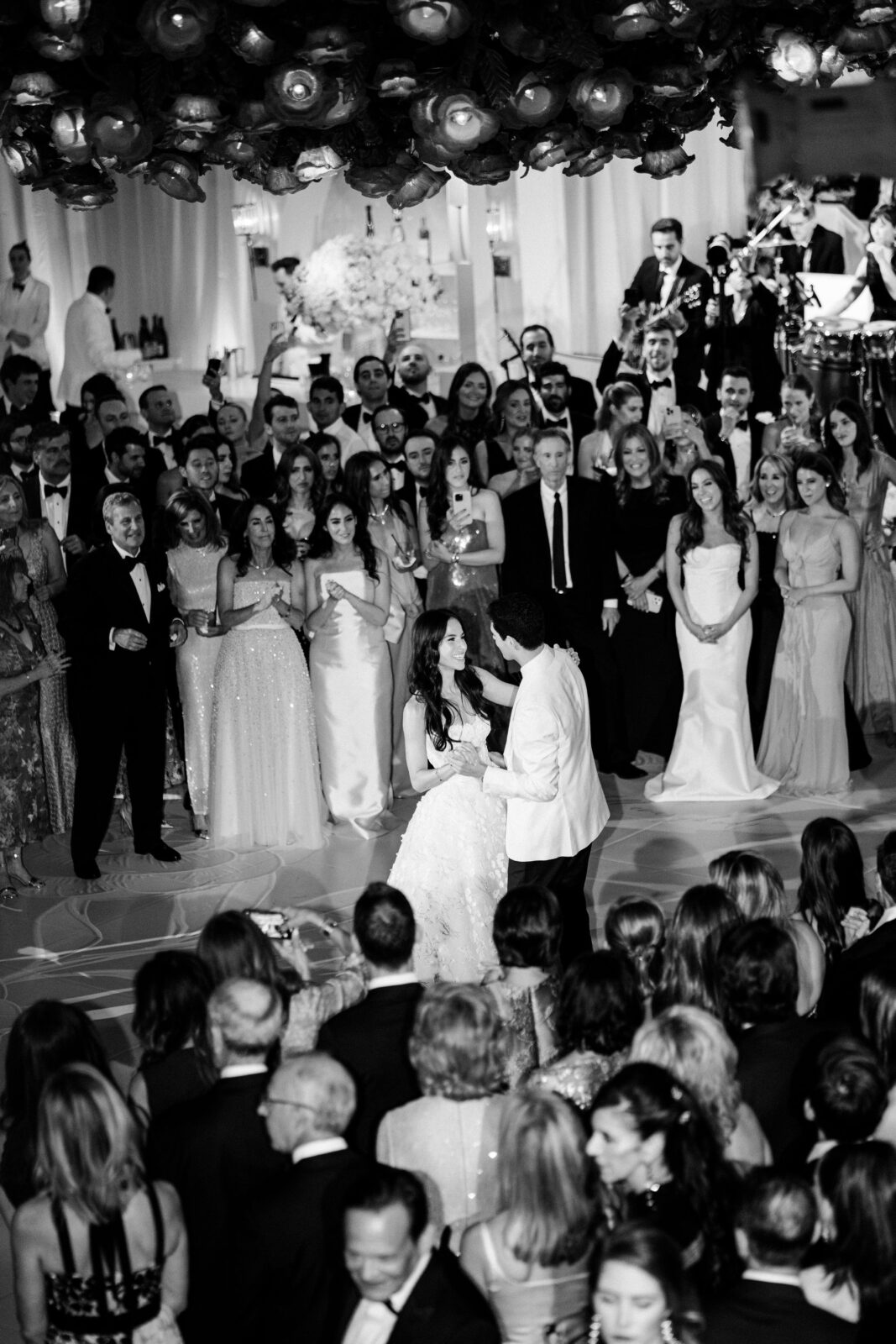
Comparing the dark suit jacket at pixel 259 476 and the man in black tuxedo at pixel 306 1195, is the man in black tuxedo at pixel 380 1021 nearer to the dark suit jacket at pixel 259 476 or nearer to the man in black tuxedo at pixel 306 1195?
the man in black tuxedo at pixel 306 1195

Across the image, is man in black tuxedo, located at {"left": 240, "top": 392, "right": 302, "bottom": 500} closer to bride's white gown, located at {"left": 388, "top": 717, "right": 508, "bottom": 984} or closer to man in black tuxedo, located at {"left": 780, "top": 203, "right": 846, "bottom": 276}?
bride's white gown, located at {"left": 388, "top": 717, "right": 508, "bottom": 984}

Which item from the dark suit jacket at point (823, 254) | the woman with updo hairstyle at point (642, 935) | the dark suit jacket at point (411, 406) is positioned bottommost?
the woman with updo hairstyle at point (642, 935)

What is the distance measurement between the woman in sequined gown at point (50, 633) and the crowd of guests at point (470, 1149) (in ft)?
12.9

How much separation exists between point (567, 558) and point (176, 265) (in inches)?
328

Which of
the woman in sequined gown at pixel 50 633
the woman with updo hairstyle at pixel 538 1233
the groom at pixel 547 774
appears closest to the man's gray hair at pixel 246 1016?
the woman with updo hairstyle at pixel 538 1233

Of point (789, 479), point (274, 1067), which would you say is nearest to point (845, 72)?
point (789, 479)

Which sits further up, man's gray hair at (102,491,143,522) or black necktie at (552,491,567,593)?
man's gray hair at (102,491,143,522)

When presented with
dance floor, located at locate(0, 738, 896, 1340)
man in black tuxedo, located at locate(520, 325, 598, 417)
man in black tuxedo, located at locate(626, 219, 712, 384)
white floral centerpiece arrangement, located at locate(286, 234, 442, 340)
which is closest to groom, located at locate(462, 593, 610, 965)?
dance floor, located at locate(0, 738, 896, 1340)

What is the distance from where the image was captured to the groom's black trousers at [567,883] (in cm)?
553

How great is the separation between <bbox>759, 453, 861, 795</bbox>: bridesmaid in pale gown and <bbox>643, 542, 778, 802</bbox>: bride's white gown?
24cm

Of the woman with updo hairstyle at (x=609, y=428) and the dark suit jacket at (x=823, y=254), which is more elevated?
the dark suit jacket at (x=823, y=254)

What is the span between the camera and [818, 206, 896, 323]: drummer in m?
12.9

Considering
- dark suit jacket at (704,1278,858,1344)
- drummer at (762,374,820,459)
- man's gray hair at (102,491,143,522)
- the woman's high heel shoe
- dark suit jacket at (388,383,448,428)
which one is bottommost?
dark suit jacket at (704,1278,858,1344)

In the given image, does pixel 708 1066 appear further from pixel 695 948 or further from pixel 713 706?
pixel 713 706
